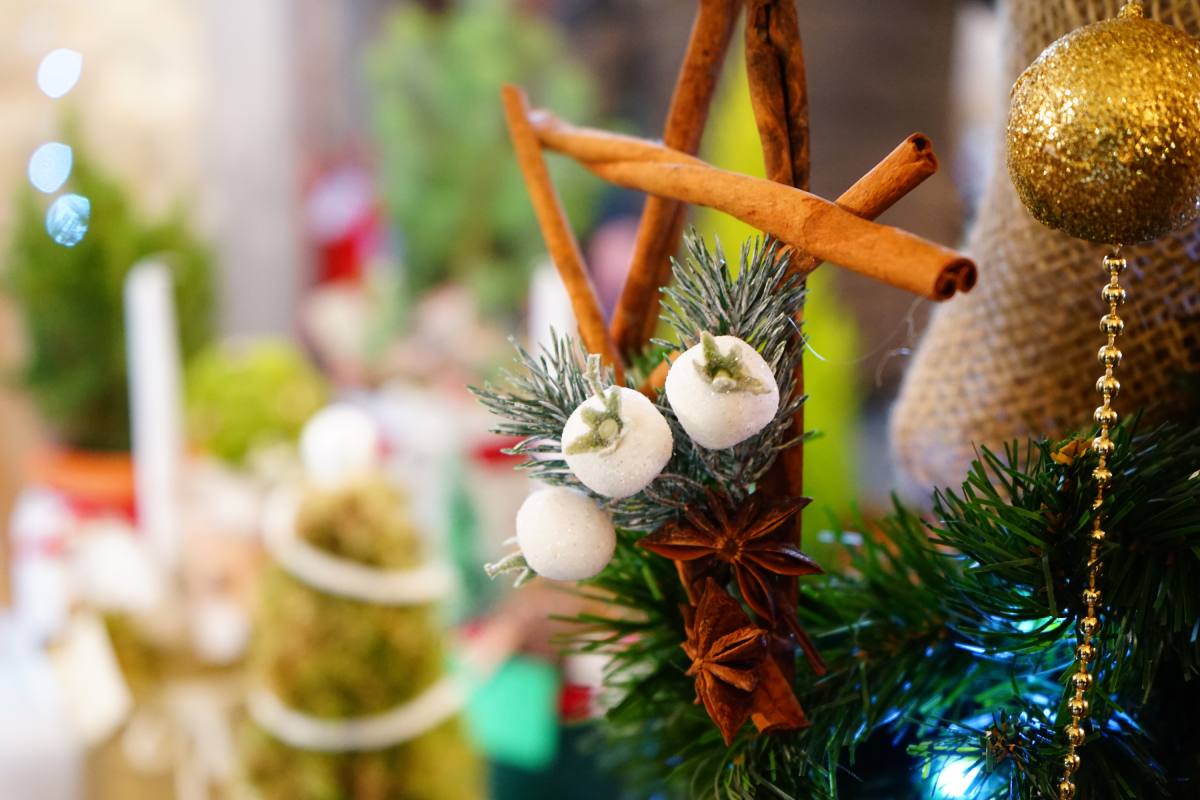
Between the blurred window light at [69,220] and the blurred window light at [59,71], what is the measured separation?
0.70ft

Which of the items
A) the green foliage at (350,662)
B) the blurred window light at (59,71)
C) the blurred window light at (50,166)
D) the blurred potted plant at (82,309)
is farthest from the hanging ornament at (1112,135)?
the blurred window light at (59,71)

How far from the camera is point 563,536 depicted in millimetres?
248

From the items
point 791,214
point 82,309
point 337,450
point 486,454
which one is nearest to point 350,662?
point 337,450


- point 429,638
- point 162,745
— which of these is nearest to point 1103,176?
point 429,638

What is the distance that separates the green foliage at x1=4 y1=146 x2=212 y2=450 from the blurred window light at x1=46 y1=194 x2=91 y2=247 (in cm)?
1

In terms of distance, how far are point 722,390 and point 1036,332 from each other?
0.51ft

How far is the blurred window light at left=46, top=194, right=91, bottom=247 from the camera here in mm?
1038

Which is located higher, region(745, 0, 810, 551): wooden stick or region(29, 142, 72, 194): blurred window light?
region(29, 142, 72, 194): blurred window light

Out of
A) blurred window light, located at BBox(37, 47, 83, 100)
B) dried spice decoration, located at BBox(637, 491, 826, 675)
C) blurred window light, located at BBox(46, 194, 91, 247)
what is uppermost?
blurred window light, located at BBox(37, 47, 83, 100)

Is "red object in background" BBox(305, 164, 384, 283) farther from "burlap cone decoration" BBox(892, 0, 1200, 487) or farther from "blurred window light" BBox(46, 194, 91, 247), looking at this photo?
"burlap cone decoration" BBox(892, 0, 1200, 487)

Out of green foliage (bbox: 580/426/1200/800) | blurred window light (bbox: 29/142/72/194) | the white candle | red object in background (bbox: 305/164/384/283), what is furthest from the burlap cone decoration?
red object in background (bbox: 305/164/384/283)

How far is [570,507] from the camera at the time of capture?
252mm

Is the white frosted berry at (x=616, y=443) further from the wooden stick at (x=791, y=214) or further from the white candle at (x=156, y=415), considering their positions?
the white candle at (x=156, y=415)

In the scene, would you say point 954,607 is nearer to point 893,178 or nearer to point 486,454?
point 893,178
